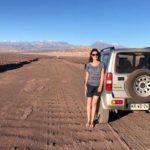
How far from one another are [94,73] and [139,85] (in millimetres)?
972

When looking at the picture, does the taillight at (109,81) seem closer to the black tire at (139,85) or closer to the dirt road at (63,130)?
the black tire at (139,85)

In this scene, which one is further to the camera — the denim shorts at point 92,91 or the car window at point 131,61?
the car window at point 131,61

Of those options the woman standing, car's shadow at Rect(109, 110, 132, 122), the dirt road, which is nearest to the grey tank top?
the woman standing

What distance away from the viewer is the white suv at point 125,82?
23.7ft

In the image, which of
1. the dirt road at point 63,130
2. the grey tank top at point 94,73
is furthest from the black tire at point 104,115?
the grey tank top at point 94,73

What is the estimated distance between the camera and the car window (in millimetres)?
7535

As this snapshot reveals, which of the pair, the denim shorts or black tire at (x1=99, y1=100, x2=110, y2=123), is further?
black tire at (x1=99, y1=100, x2=110, y2=123)

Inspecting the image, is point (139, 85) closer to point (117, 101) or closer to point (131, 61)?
point (117, 101)

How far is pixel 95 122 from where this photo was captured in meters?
8.20

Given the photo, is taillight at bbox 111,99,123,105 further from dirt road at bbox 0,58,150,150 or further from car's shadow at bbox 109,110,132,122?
car's shadow at bbox 109,110,132,122

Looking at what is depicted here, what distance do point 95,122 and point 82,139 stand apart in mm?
1656

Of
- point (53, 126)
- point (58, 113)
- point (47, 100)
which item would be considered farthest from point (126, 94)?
point (47, 100)

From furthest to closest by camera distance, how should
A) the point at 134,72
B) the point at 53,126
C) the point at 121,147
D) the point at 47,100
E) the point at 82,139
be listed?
1. the point at 47,100
2. the point at 53,126
3. the point at 134,72
4. the point at 82,139
5. the point at 121,147

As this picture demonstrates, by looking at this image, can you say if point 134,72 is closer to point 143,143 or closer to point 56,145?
point 143,143
